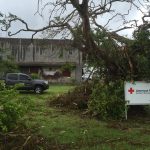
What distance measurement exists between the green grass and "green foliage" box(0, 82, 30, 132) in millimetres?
1105

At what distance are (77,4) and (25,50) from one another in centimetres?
4259

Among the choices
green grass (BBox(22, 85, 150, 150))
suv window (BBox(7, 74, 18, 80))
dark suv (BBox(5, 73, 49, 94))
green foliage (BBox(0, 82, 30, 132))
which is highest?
suv window (BBox(7, 74, 18, 80))

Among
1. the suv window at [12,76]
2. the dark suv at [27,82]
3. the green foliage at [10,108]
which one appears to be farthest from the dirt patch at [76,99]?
the suv window at [12,76]

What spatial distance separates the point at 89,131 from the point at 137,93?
4017 mm

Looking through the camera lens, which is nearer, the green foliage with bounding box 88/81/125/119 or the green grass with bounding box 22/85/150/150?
the green grass with bounding box 22/85/150/150

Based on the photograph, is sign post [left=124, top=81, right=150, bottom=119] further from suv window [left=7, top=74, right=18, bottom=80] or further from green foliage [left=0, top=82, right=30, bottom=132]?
suv window [left=7, top=74, right=18, bottom=80]

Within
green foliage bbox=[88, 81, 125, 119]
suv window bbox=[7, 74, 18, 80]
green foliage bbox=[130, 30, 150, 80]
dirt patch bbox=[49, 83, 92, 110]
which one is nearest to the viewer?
green foliage bbox=[88, 81, 125, 119]

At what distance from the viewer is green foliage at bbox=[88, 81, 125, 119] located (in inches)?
663

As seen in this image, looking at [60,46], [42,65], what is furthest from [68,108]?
[42,65]

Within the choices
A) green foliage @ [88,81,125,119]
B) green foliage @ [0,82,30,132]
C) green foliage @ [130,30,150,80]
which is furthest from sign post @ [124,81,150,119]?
green foliage @ [0,82,30,132]

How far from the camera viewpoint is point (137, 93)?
55.0ft

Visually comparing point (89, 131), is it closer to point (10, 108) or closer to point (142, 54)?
point (10, 108)

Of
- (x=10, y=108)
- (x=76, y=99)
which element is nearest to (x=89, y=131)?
(x=10, y=108)

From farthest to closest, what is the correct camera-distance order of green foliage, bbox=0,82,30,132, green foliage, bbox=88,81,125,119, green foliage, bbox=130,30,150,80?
green foliage, bbox=130,30,150,80, green foliage, bbox=88,81,125,119, green foliage, bbox=0,82,30,132
